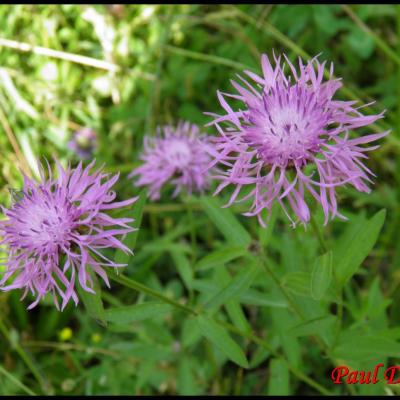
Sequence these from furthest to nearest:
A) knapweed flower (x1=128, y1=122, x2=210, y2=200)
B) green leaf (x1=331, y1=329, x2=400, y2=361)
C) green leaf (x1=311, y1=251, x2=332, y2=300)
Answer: knapweed flower (x1=128, y1=122, x2=210, y2=200) < green leaf (x1=331, y1=329, x2=400, y2=361) < green leaf (x1=311, y1=251, x2=332, y2=300)

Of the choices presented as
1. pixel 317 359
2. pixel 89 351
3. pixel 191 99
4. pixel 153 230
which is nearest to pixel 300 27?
pixel 191 99

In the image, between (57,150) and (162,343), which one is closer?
(162,343)

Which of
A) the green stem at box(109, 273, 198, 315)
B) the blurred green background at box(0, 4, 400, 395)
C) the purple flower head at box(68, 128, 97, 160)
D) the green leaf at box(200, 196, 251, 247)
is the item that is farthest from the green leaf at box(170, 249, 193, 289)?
the purple flower head at box(68, 128, 97, 160)

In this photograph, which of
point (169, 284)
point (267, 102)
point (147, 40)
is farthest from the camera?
point (147, 40)

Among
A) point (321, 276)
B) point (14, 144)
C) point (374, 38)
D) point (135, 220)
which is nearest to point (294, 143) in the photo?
point (321, 276)

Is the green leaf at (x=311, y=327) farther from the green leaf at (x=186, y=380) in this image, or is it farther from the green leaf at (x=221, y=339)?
the green leaf at (x=186, y=380)

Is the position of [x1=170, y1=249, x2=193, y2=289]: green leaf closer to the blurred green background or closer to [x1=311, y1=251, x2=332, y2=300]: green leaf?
the blurred green background

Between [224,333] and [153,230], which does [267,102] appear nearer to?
[224,333]
